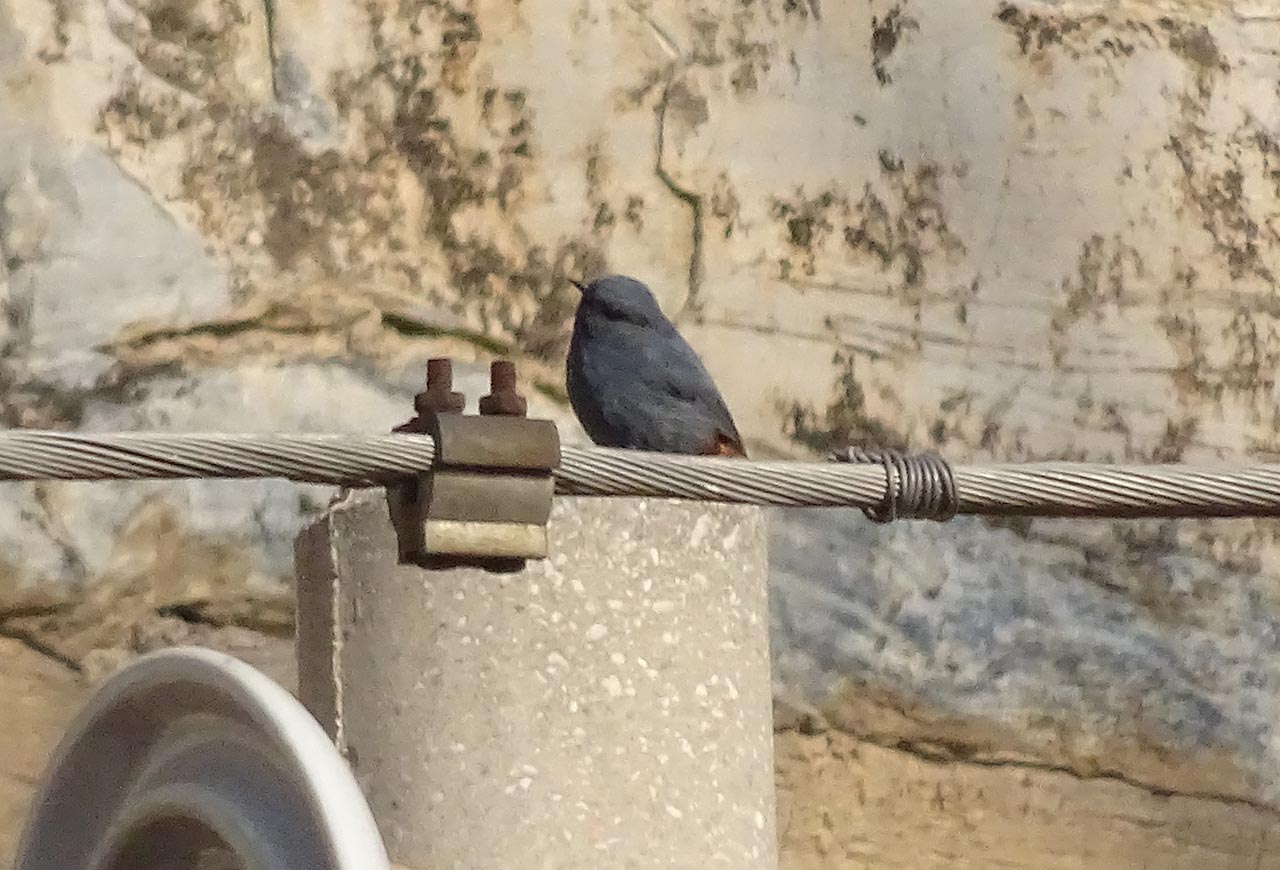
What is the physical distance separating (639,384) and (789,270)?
475 mm

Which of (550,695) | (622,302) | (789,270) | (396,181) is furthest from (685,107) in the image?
(550,695)

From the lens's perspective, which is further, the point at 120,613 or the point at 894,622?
the point at 894,622

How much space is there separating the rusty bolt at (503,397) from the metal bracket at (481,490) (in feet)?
0.21

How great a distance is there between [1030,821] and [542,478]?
42.3 inches

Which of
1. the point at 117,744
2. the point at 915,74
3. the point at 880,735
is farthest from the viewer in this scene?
the point at 915,74

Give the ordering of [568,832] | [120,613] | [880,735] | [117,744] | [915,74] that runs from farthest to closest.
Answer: [915,74], [880,735], [120,613], [568,832], [117,744]

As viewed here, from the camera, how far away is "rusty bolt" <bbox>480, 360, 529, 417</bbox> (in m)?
1.07

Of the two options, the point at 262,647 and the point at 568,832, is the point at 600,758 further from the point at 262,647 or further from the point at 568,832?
the point at 262,647

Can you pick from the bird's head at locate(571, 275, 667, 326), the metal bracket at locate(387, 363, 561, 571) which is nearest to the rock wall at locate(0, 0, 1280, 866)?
the bird's head at locate(571, 275, 667, 326)

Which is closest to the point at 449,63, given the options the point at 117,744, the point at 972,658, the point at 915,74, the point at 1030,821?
the point at 915,74

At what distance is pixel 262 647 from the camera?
1.77m

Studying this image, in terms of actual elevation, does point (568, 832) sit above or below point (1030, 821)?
above

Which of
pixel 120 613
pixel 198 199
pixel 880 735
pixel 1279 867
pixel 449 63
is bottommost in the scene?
pixel 1279 867

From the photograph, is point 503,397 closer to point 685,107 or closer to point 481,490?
point 481,490
